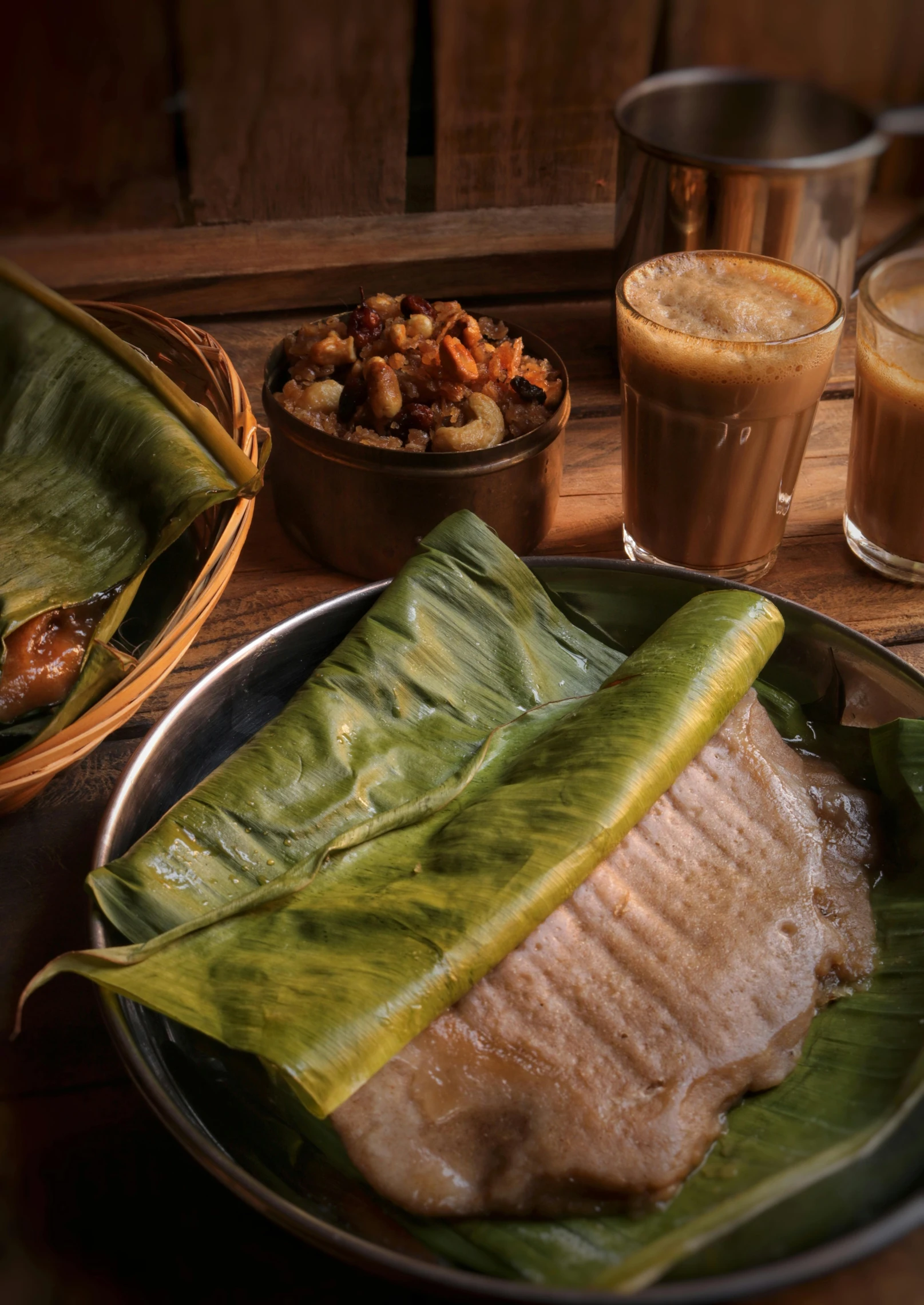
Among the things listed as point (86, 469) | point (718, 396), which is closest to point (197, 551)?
point (86, 469)

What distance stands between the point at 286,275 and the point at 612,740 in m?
1.30

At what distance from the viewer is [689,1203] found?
0.65 meters

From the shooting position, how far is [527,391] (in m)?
1.29

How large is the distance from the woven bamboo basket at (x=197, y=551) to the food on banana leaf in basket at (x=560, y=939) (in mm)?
113

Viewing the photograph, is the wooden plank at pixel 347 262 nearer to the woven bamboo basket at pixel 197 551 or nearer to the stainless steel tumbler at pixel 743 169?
the stainless steel tumbler at pixel 743 169

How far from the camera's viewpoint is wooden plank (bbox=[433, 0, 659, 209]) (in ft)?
5.83

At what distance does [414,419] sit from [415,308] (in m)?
0.21

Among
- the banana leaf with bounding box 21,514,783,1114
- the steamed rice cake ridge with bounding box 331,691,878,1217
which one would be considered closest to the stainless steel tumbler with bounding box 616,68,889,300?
the banana leaf with bounding box 21,514,783,1114

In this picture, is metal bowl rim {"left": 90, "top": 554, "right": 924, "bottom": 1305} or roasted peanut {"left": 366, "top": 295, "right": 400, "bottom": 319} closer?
metal bowl rim {"left": 90, "top": 554, "right": 924, "bottom": 1305}

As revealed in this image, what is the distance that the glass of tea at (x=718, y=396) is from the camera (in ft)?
3.82

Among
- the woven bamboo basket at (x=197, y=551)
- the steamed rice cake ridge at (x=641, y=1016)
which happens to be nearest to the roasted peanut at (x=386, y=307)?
the woven bamboo basket at (x=197, y=551)

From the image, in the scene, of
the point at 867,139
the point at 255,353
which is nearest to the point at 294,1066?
the point at 255,353

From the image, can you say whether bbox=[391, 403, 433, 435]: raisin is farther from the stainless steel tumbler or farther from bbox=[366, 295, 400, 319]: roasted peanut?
the stainless steel tumbler

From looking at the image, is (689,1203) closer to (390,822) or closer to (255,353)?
(390,822)
